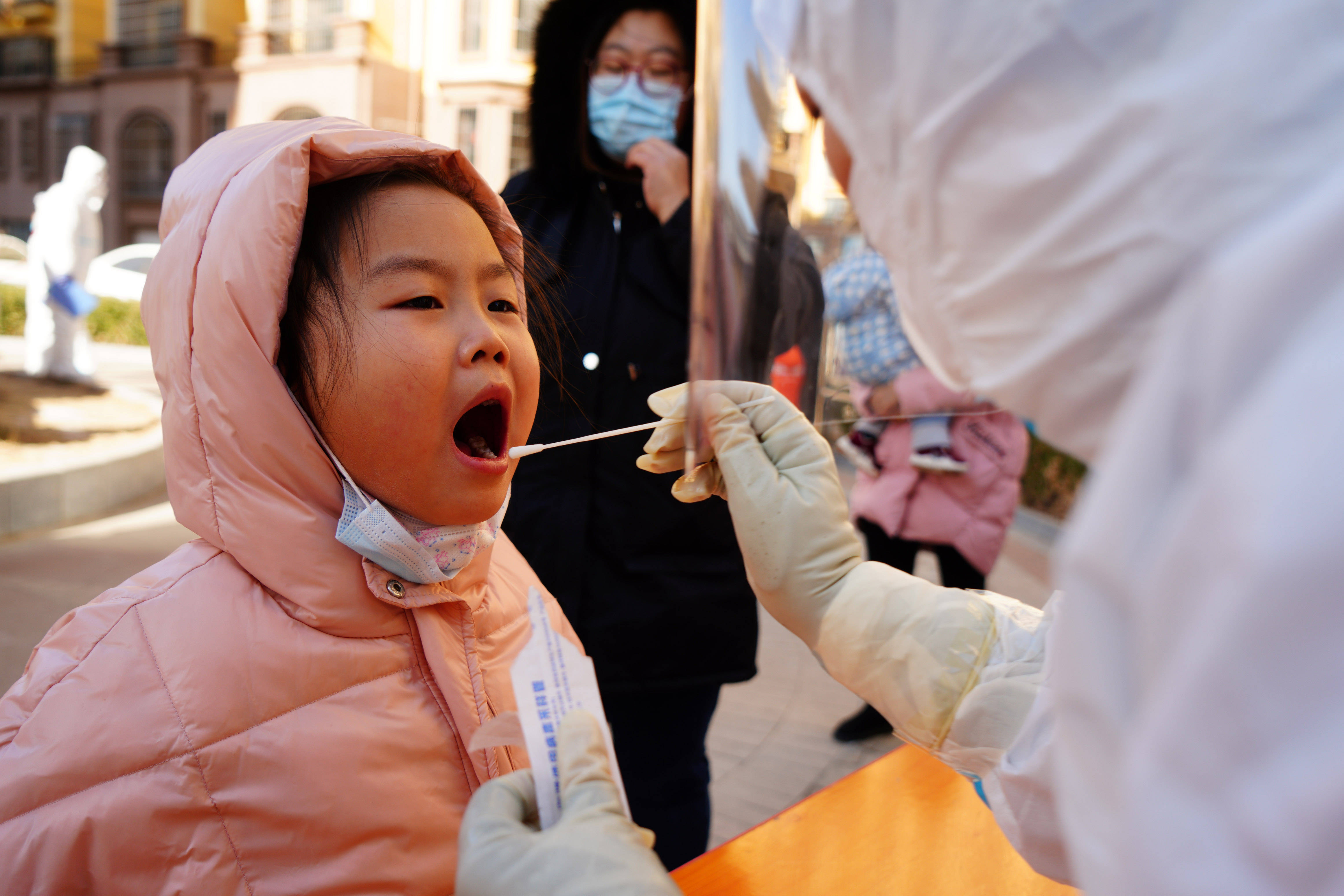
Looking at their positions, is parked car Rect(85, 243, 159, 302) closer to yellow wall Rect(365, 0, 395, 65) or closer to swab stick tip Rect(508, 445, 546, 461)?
yellow wall Rect(365, 0, 395, 65)

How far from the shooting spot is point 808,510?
0.95 meters

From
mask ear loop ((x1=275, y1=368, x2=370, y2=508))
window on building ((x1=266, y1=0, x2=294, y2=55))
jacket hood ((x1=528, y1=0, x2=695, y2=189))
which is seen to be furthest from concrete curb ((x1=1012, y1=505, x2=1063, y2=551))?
window on building ((x1=266, y1=0, x2=294, y2=55))

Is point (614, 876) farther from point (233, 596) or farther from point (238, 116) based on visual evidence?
point (238, 116)

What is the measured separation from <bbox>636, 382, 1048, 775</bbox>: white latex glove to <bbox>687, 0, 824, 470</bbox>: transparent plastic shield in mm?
81

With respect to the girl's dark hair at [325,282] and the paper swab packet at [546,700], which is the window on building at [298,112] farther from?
the paper swab packet at [546,700]

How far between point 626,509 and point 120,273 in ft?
32.3

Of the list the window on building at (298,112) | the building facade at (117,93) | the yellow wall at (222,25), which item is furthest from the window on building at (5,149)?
the window on building at (298,112)

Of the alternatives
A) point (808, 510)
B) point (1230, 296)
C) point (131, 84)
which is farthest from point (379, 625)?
point (131, 84)

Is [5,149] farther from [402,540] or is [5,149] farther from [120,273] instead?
[402,540]

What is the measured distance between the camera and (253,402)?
1.02 m

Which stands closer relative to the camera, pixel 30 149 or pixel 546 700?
pixel 546 700

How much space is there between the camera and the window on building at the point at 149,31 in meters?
17.6

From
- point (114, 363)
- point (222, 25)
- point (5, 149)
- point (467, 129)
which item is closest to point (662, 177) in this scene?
point (114, 363)

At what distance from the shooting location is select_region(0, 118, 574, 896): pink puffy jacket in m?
0.87
